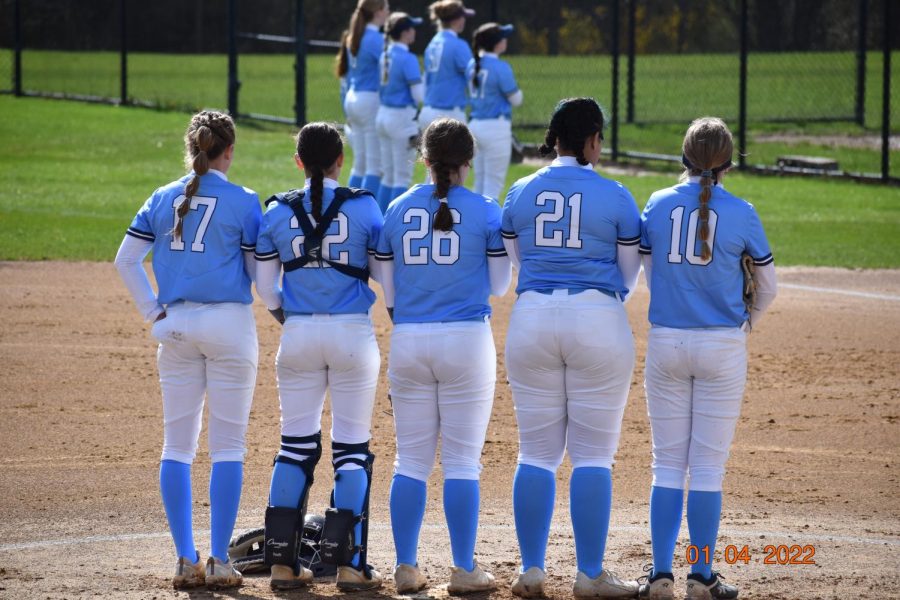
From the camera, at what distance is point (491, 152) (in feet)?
45.3

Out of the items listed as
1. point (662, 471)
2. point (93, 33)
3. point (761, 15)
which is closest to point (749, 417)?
point (662, 471)

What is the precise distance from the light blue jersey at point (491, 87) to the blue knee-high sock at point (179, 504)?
8.64m

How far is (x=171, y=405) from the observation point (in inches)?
213

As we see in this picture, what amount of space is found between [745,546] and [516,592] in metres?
1.34

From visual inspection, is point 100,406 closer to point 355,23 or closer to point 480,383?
point 480,383

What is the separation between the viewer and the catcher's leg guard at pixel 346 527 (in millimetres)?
5293

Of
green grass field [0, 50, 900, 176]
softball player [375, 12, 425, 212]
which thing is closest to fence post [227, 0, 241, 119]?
green grass field [0, 50, 900, 176]

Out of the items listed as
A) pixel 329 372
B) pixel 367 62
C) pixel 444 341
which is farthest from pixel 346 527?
pixel 367 62

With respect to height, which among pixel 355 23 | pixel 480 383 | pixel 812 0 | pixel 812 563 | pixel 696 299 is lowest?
pixel 812 563

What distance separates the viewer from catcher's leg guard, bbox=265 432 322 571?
5.31 meters

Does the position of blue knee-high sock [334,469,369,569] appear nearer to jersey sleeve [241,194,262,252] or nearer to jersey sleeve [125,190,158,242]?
jersey sleeve [241,194,262,252]

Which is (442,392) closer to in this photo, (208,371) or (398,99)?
(208,371)

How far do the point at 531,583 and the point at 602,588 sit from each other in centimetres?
28

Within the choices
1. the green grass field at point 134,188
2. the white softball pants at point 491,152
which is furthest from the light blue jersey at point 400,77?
the green grass field at point 134,188
